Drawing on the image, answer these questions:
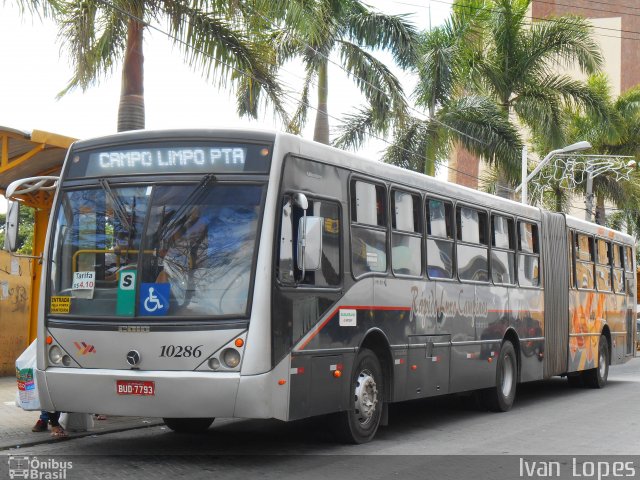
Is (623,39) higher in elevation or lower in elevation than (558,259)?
higher

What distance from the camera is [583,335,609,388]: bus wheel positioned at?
1916cm

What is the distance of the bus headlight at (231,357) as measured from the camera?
28.7 ft

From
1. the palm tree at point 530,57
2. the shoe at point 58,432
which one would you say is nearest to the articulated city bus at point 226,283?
the shoe at point 58,432

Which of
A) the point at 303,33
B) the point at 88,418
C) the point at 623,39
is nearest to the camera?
the point at 88,418

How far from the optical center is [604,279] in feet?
65.0

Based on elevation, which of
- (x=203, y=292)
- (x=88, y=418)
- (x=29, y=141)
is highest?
(x=29, y=141)

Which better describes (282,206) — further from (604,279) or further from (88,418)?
(604,279)

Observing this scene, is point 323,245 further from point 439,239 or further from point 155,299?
point 439,239

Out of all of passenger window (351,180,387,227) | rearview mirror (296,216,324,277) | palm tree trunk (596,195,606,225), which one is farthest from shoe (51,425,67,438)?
palm tree trunk (596,195,606,225)

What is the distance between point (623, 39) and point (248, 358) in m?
73.2

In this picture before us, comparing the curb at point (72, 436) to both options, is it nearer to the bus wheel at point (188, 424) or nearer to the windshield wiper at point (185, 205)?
the bus wheel at point (188, 424)

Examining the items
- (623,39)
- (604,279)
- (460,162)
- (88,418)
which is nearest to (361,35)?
(604,279)

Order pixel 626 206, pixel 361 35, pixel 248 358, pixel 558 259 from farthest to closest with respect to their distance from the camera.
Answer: pixel 626 206, pixel 361 35, pixel 558 259, pixel 248 358

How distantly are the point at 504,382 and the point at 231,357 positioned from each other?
23.5 ft
